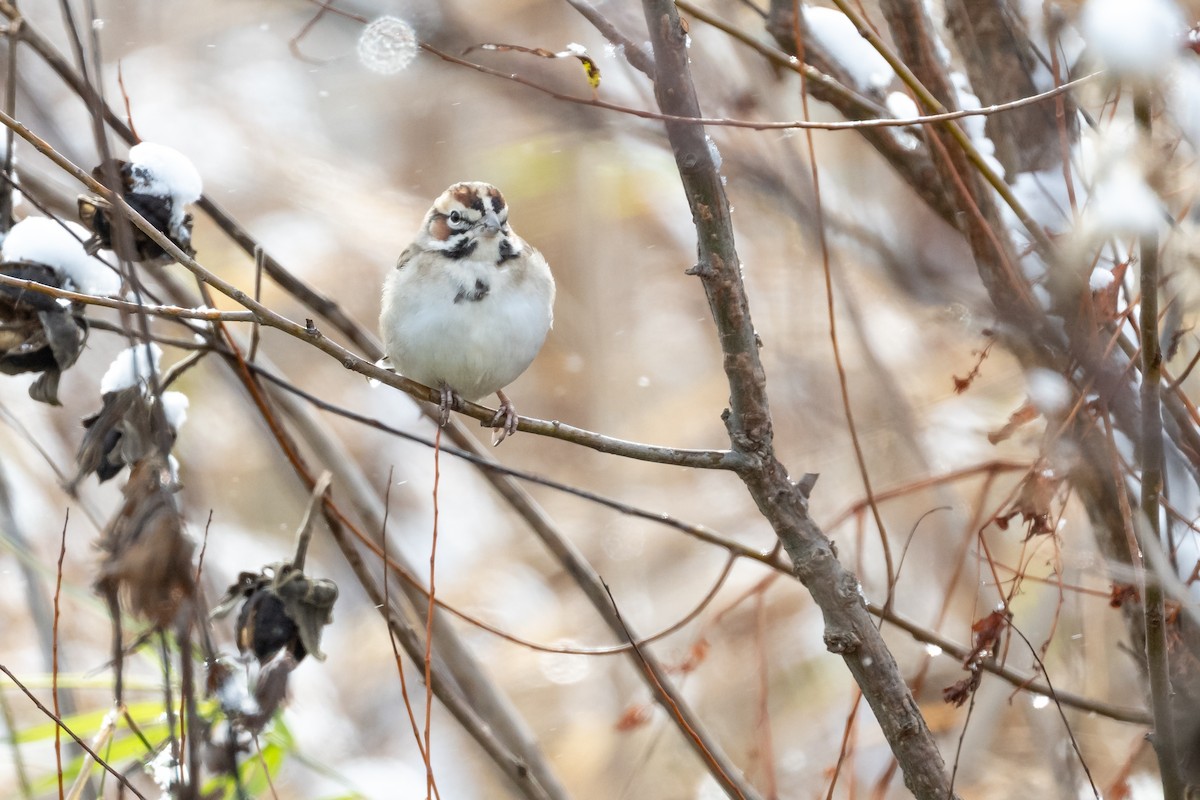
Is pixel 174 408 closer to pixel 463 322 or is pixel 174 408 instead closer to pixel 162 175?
pixel 162 175

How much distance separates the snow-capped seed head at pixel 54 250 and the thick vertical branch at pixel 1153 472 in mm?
1592

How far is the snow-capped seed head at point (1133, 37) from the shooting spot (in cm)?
108

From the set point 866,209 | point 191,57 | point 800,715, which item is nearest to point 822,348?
point 866,209

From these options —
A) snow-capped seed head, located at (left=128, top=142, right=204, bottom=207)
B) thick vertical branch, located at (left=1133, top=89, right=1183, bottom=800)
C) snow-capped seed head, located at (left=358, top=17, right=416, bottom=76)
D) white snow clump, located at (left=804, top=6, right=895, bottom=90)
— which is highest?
snow-capped seed head, located at (left=358, top=17, right=416, bottom=76)

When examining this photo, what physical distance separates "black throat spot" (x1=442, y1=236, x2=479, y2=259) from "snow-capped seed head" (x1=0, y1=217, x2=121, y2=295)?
2.81 ft

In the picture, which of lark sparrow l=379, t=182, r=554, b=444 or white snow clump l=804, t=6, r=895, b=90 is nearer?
white snow clump l=804, t=6, r=895, b=90

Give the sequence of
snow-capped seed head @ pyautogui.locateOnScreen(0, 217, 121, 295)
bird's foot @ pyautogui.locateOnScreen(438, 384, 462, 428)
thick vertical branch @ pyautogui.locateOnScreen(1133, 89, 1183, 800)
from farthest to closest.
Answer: bird's foot @ pyautogui.locateOnScreen(438, 384, 462, 428), snow-capped seed head @ pyautogui.locateOnScreen(0, 217, 121, 295), thick vertical branch @ pyautogui.locateOnScreen(1133, 89, 1183, 800)

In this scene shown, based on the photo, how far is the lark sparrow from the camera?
8.50 ft

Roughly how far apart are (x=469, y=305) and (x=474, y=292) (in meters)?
0.04

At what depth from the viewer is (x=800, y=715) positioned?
196 inches

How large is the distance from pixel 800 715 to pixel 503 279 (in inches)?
119

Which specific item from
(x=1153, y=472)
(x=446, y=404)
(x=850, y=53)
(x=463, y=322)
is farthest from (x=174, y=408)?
(x=1153, y=472)

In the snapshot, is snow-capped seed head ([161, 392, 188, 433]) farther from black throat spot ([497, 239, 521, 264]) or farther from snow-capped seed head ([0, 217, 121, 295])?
black throat spot ([497, 239, 521, 264])

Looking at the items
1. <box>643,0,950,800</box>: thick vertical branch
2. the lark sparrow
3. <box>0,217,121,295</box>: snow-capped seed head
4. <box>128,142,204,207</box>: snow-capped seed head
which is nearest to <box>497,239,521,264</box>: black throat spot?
the lark sparrow
